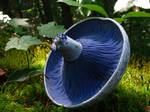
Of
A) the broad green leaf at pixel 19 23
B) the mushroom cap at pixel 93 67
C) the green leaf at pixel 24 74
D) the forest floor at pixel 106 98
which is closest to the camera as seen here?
the mushroom cap at pixel 93 67

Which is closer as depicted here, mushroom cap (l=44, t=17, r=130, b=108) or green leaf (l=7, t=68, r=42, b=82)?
mushroom cap (l=44, t=17, r=130, b=108)

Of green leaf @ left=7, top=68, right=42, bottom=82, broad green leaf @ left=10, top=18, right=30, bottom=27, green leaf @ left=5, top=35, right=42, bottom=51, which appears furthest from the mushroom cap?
broad green leaf @ left=10, top=18, right=30, bottom=27

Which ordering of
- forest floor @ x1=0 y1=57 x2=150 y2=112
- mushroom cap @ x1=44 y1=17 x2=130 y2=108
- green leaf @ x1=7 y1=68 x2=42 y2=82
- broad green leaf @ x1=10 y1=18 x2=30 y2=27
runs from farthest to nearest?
broad green leaf @ x1=10 y1=18 x2=30 y2=27
green leaf @ x1=7 y1=68 x2=42 y2=82
forest floor @ x1=0 y1=57 x2=150 y2=112
mushroom cap @ x1=44 y1=17 x2=130 y2=108

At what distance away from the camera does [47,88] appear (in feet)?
7.45

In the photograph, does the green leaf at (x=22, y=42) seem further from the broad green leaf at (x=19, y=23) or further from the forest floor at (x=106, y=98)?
the forest floor at (x=106, y=98)

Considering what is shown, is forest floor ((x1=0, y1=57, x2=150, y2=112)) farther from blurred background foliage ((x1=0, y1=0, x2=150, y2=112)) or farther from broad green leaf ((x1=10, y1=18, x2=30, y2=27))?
broad green leaf ((x1=10, y1=18, x2=30, y2=27))

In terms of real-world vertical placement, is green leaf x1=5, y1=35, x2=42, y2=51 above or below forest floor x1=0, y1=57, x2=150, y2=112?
above

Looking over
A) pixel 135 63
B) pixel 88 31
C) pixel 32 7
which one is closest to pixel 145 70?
pixel 135 63

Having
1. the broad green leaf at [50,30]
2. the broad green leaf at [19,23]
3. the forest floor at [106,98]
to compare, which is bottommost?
the forest floor at [106,98]

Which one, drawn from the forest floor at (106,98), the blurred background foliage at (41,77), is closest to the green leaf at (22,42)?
the blurred background foliage at (41,77)

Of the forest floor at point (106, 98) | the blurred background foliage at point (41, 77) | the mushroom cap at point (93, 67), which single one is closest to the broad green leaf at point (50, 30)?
the blurred background foliage at point (41, 77)

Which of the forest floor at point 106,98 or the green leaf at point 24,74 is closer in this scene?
the forest floor at point 106,98

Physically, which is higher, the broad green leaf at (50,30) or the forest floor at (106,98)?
the broad green leaf at (50,30)

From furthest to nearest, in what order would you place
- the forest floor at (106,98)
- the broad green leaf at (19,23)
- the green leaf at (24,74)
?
the broad green leaf at (19,23)
the green leaf at (24,74)
the forest floor at (106,98)
